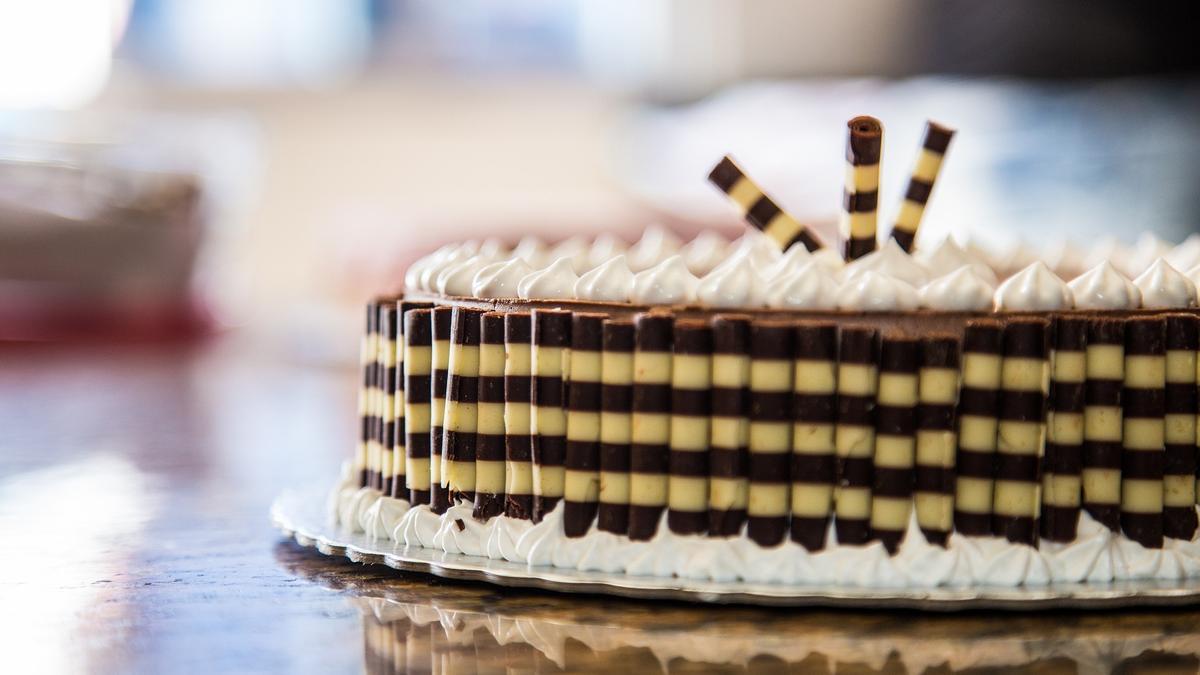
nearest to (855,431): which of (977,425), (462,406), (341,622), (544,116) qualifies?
(977,425)

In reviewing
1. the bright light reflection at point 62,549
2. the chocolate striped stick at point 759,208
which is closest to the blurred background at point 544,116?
the bright light reflection at point 62,549

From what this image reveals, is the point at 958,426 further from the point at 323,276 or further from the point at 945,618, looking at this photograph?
the point at 323,276

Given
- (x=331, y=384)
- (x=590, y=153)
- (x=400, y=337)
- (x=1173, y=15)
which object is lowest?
(x=331, y=384)

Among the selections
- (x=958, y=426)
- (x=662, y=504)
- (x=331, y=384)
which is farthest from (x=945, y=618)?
(x=331, y=384)

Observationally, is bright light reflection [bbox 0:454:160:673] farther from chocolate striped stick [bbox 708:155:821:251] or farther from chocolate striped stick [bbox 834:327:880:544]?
chocolate striped stick [bbox 708:155:821:251]

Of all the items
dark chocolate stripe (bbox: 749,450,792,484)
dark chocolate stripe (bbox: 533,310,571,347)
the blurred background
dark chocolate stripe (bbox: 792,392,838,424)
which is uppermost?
the blurred background

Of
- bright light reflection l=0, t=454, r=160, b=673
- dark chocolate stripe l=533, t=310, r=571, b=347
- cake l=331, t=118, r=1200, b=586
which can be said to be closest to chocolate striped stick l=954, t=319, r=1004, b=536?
cake l=331, t=118, r=1200, b=586

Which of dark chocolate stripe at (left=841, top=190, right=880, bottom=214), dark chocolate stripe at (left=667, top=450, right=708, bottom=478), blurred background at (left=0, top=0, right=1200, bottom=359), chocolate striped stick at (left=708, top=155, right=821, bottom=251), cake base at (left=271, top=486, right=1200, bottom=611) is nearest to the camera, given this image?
cake base at (left=271, top=486, right=1200, bottom=611)
